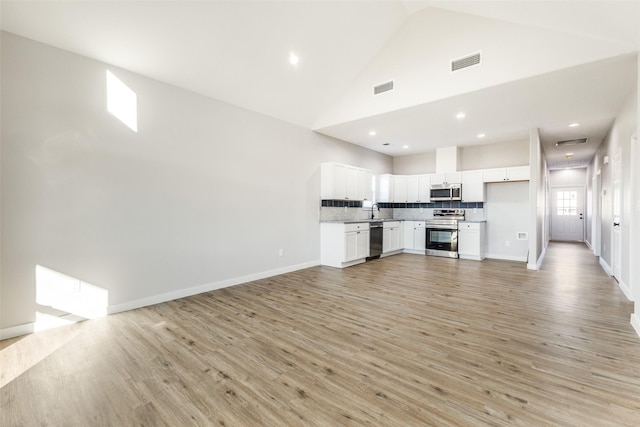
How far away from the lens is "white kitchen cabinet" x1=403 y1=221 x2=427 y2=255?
734 centimetres

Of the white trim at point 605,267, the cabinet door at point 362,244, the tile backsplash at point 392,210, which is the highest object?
the tile backsplash at point 392,210

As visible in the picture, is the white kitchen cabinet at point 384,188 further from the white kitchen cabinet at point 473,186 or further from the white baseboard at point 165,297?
the white baseboard at point 165,297

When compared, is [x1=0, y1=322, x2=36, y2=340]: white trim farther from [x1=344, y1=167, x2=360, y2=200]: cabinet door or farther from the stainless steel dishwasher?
the stainless steel dishwasher

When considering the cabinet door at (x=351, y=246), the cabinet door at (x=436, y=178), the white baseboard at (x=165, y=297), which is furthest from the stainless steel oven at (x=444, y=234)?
the white baseboard at (x=165, y=297)

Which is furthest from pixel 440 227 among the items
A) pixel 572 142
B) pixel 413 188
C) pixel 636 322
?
pixel 636 322

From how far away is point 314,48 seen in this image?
404cm

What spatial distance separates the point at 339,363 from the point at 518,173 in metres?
6.19

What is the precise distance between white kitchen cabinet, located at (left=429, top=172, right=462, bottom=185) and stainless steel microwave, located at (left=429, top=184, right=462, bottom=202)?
0.10 m

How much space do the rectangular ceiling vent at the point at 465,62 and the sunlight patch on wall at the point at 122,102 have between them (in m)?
4.13

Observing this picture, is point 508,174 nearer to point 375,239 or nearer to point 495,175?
point 495,175

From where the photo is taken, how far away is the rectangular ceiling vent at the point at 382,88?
4602mm

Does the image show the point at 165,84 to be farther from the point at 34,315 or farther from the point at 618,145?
the point at 618,145

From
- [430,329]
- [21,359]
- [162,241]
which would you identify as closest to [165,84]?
[162,241]

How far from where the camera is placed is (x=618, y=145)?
14.6 feet
